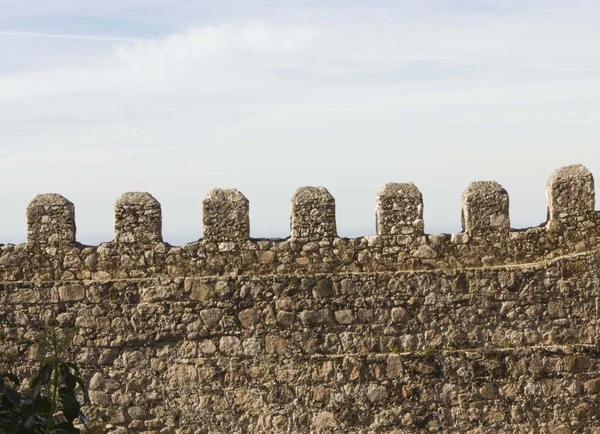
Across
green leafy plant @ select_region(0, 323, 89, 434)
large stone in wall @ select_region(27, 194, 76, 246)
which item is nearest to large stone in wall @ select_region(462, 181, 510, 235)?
large stone in wall @ select_region(27, 194, 76, 246)

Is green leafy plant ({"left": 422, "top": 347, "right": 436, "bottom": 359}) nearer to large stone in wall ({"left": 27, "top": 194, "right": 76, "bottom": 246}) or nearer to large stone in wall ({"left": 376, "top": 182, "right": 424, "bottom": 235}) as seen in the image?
large stone in wall ({"left": 376, "top": 182, "right": 424, "bottom": 235})

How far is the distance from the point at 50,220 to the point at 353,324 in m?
3.28

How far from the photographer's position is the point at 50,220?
495 inches

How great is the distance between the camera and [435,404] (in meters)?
12.4

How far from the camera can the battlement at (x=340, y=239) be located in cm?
1243

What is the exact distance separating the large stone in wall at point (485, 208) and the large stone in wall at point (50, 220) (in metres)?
4.06

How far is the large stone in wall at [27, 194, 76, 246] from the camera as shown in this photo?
12.5 m

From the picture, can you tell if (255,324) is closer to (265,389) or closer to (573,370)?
(265,389)

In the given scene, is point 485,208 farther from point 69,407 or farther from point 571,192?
point 69,407

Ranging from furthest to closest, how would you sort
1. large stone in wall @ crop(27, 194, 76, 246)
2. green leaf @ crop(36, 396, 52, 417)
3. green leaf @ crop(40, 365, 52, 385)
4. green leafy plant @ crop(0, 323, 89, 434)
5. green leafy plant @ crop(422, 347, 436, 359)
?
large stone in wall @ crop(27, 194, 76, 246)
green leafy plant @ crop(422, 347, 436, 359)
green leaf @ crop(36, 396, 52, 417)
green leaf @ crop(40, 365, 52, 385)
green leafy plant @ crop(0, 323, 89, 434)

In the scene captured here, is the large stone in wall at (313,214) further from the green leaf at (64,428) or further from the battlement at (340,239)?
the green leaf at (64,428)

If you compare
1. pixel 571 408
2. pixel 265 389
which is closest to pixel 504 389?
pixel 571 408

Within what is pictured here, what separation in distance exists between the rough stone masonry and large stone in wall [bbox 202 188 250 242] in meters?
0.01

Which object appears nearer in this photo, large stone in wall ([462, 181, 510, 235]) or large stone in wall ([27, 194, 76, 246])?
large stone in wall ([462, 181, 510, 235])
